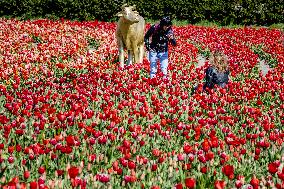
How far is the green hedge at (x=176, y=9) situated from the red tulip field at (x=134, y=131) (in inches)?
633

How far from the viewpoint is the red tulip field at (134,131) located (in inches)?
179

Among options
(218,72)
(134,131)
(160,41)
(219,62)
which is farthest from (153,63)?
(134,131)

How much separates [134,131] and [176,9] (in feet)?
81.1

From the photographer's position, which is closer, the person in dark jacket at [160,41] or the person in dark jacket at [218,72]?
the person in dark jacket at [218,72]

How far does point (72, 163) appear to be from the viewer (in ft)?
16.4

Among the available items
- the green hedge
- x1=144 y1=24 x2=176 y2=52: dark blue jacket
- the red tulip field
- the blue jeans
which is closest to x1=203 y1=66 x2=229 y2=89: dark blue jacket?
the red tulip field

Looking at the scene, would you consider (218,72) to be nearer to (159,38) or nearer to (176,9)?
(159,38)

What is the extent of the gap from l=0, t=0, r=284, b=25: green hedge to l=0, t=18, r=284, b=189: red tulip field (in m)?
16.1

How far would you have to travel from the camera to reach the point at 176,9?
29.4 meters

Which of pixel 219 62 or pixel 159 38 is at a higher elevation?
pixel 159 38

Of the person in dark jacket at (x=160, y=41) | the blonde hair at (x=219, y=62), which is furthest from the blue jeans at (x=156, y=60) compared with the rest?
the blonde hair at (x=219, y=62)

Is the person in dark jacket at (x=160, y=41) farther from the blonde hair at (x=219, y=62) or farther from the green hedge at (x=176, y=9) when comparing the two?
the green hedge at (x=176, y=9)

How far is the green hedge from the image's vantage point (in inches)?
1136

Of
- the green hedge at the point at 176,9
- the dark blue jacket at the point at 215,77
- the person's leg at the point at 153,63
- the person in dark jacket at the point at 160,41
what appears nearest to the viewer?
the dark blue jacket at the point at 215,77
